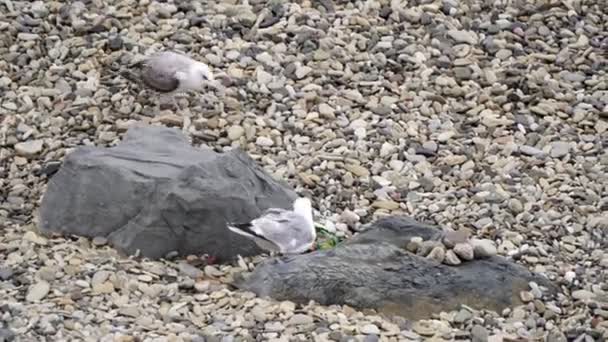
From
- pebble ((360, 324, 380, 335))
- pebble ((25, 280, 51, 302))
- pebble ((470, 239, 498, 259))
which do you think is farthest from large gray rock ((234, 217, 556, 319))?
pebble ((25, 280, 51, 302))

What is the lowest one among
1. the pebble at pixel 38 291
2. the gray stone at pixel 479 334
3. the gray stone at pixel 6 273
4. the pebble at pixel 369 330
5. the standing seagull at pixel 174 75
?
the gray stone at pixel 6 273

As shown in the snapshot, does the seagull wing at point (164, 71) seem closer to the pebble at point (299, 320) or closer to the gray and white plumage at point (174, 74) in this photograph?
the gray and white plumage at point (174, 74)

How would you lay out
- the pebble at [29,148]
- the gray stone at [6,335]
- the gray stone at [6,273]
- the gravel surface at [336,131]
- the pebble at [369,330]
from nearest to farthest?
1. the gray stone at [6,335]
2. the pebble at [369,330]
3. the gravel surface at [336,131]
4. the gray stone at [6,273]
5. the pebble at [29,148]

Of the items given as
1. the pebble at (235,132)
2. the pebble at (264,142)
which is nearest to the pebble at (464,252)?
the pebble at (264,142)

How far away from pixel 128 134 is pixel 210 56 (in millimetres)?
808

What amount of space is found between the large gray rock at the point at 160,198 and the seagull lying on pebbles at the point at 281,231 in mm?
28

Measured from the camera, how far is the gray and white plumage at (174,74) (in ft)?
15.8

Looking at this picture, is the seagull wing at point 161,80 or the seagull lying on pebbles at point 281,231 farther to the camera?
the seagull wing at point 161,80

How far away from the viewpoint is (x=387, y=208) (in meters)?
4.34

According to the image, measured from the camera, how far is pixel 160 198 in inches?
156

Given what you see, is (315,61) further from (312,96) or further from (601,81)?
(601,81)

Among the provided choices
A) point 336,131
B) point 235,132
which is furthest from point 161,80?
point 336,131

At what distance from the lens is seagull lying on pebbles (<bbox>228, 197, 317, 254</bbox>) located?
3982mm

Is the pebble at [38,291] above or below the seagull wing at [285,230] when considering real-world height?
below
